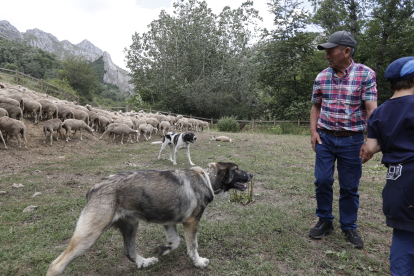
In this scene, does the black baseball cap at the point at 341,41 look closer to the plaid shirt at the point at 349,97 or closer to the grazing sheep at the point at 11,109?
the plaid shirt at the point at 349,97

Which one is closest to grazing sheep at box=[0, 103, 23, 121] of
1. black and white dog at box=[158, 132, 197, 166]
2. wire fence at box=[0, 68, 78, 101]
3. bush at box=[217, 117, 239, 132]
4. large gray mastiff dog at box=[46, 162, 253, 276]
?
black and white dog at box=[158, 132, 197, 166]

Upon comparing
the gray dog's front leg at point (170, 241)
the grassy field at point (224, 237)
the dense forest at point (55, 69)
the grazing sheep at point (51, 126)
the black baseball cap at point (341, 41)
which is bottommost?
the grassy field at point (224, 237)

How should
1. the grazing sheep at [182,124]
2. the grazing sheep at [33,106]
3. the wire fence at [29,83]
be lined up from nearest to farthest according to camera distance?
the grazing sheep at [33,106] < the grazing sheep at [182,124] < the wire fence at [29,83]

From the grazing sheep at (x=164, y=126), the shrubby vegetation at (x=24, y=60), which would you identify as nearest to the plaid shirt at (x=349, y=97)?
the grazing sheep at (x=164, y=126)

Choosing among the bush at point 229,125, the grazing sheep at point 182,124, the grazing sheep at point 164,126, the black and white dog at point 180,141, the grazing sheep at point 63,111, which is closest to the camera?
the black and white dog at point 180,141

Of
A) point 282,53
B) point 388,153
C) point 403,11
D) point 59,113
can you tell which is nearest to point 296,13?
point 282,53

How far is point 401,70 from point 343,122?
133 centimetres

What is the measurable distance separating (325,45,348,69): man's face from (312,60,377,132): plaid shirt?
0.12 metres

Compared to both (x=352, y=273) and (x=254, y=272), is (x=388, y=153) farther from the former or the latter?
(x=254, y=272)

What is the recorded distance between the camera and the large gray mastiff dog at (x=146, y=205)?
2.09 m

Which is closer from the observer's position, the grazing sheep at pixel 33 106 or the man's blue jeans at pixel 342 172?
the man's blue jeans at pixel 342 172

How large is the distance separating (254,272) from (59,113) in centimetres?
1232

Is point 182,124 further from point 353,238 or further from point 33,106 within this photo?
point 353,238

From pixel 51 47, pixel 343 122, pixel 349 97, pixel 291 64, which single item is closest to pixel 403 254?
pixel 343 122
